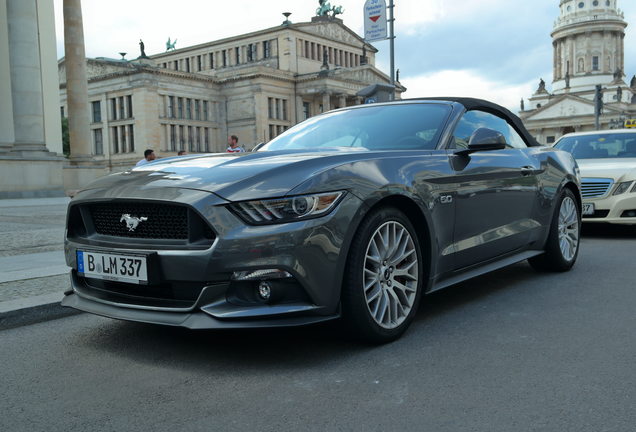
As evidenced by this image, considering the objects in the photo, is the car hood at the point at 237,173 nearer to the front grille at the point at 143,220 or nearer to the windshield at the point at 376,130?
the front grille at the point at 143,220

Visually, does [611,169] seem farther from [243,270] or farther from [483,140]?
[243,270]

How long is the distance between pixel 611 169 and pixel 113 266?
7.71 metres

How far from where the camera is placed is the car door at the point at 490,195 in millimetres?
4215

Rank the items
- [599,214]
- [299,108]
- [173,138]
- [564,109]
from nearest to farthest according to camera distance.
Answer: [599,214]
[173,138]
[299,108]
[564,109]

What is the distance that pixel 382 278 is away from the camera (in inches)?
140

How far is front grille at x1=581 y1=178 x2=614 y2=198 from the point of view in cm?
871

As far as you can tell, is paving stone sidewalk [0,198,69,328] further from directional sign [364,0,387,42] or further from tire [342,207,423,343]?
directional sign [364,0,387,42]

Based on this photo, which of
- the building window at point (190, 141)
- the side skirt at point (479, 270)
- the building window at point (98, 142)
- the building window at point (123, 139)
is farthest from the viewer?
the building window at point (98, 142)

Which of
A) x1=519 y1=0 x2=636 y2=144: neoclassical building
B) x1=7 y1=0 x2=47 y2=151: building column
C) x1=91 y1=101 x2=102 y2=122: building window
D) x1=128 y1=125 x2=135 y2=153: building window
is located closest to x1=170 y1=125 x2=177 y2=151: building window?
x1=128 y1=125 x2=135 y2=153: building window

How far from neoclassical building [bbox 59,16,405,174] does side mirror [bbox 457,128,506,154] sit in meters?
64.8

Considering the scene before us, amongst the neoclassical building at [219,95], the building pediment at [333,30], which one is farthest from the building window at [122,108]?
the building pediment at [333,30]

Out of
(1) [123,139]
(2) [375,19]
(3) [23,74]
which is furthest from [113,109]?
(2) [375,19]

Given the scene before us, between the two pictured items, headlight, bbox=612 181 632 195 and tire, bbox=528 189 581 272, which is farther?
headlight, bbox=612 181 632 195

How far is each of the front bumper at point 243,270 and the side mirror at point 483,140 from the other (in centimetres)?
136
